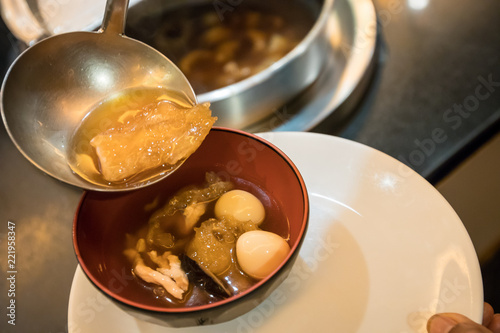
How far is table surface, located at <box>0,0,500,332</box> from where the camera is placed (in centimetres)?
103

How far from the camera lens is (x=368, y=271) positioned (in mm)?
744

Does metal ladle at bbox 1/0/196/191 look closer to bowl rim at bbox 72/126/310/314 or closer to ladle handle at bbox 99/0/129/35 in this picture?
ladle handle at bbox 99/0/129/35

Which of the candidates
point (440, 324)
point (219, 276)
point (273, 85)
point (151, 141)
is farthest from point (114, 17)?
point (440, 324)

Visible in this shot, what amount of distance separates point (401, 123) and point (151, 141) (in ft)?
2.35

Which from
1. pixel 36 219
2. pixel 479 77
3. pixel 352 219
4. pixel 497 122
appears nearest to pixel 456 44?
pixel 479 77

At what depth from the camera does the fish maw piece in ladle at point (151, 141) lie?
779 millimetres

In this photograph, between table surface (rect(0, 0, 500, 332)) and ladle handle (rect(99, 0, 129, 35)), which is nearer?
ladle handle (rect(99, 0, 129, 35))

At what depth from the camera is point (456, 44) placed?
4.34 feet

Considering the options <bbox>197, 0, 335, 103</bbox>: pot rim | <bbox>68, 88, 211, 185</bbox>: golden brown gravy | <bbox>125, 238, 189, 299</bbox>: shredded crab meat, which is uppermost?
<bbox>197, 0, 335, 103</bbox>: pot rim

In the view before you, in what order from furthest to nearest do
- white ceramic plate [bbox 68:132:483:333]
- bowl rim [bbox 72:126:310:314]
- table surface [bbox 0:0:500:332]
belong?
table surface [bbox 0:0:500:332], white ceramic plate [bbox 68:132:483:333], bowl rim [bbox 72:126:310:314]

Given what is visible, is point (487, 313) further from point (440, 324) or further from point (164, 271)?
point (164, 271)

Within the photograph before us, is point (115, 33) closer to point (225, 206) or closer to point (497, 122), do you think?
point (225, 206)

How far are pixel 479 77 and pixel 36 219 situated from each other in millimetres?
1321

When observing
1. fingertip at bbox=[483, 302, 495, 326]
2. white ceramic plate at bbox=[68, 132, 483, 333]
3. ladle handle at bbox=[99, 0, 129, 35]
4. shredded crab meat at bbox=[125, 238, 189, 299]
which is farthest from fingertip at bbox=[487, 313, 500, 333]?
ladle handle at bbox=[99, 0, 129, 35]
